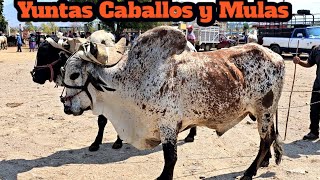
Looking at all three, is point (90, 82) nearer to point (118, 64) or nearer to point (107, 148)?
point (118, 64)

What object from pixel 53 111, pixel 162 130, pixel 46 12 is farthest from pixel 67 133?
pixel 46 12

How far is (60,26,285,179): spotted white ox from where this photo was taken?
4.27m

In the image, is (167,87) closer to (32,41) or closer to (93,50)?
(93,50)

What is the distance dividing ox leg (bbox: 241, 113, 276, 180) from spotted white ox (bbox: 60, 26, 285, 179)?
148 mm

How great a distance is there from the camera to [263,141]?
5031 mm

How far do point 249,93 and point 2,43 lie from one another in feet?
110

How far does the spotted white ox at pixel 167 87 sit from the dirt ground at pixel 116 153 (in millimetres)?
997

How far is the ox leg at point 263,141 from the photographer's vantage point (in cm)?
491

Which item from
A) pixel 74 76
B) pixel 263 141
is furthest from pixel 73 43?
pixel 263 141

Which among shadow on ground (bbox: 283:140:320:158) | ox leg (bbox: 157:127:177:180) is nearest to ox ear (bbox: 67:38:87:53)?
ox leg (bbox: 157:127:177:180)

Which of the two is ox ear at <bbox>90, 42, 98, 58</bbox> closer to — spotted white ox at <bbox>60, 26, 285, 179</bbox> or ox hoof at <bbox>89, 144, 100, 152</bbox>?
spotted white ox at <bbox>60, 26, 285, 179</bbox>

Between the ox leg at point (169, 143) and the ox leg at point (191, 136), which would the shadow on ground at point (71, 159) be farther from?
the ox leg at point (169, 143)

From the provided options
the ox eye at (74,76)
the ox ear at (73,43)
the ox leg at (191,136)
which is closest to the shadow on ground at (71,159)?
the ox leg at (191,136)

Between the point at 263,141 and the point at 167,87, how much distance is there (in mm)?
1588
